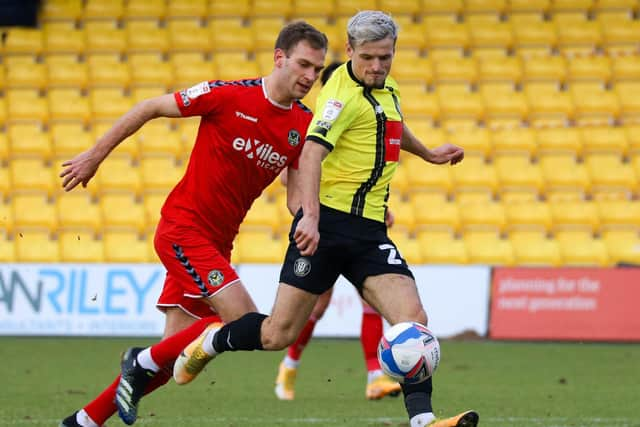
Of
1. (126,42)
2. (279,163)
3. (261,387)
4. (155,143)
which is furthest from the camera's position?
(126,42)

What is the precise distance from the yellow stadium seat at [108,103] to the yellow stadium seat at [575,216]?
19.3 feet

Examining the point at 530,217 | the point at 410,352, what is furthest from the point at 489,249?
the point at 410,352

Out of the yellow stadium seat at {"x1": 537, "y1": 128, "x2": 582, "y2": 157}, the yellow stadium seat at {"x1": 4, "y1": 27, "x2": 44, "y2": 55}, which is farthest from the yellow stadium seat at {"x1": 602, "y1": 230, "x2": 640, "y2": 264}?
the yellow stadium seat at {"x1": 4, "y1": 27, "x2": 44, "y2": 55}

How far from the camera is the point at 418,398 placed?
5.43 meters

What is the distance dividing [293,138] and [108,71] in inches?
442

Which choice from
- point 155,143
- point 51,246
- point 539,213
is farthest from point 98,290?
point 539,213

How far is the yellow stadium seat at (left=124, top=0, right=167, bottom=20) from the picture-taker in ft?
57.1

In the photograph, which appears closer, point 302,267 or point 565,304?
point 302,267

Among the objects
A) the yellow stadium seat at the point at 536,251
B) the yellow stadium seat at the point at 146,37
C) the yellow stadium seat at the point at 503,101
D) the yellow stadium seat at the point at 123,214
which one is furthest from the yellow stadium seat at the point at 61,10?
the yellow stadium seat at the point at 536,251

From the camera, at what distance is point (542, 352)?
1168 cm

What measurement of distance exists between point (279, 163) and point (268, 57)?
10.8 metres

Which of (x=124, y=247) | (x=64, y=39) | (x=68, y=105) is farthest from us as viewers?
(x=64, y=39)

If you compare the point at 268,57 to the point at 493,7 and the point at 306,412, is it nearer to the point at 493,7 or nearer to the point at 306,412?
the point at 493,7

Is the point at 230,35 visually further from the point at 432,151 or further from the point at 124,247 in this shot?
the point at 432,151
